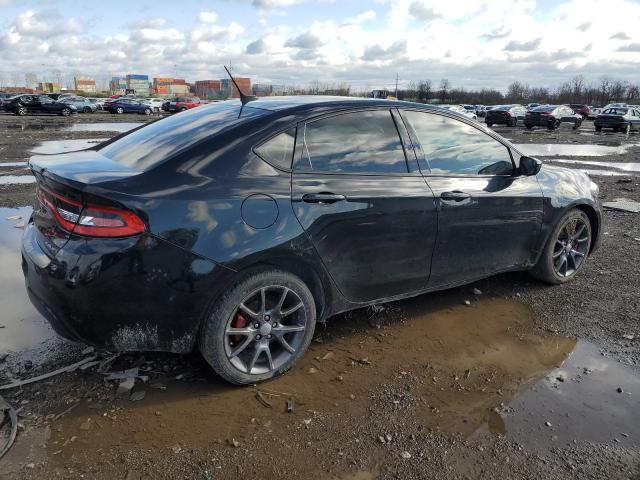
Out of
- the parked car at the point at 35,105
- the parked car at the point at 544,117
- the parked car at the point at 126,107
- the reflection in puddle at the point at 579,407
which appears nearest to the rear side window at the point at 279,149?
the reflection in puddle at the point at 579,407

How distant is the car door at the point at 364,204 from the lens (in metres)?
3.21

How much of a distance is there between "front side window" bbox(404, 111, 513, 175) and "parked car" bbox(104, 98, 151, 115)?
145 ft

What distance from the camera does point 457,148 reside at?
397cm

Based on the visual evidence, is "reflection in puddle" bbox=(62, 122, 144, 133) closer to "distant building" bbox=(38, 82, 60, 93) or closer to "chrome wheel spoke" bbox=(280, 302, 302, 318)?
"chrome wheel spoke" bbox=(280, 302, 302, 318)

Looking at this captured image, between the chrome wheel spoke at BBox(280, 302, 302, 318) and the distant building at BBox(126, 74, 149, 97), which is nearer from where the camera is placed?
the chrome wheel spoke at BBox(280, 302, 302, 318)

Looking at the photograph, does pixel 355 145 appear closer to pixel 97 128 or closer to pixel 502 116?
pixel 97 128

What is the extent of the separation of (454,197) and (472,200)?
7.7 inches

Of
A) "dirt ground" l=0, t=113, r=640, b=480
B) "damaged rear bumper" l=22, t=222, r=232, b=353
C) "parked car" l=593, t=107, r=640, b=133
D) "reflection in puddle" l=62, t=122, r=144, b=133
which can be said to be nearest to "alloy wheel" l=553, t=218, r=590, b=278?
"dirt ground" l=0, t=113, r=640, b=480

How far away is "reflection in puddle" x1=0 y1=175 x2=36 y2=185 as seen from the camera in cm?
927

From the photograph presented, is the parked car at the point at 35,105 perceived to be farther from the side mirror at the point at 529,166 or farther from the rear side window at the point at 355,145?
the side mirror at the point at 529,166

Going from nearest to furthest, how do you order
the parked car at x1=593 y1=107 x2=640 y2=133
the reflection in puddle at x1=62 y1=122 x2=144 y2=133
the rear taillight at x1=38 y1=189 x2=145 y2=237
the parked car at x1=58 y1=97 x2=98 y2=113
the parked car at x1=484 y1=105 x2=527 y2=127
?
the rear taillight at x1=38 y1=189 x2=145 y2=237
the reflection in puddle at x1=62 y1=122 x2=144 y2=133
the parked car at x1=593 y1=107 x2=640 y2=133
the parked car at x1=484 y1=105 x2=527 y2=127
the parked car at x1=58 y1=97 x2=98 y2=113

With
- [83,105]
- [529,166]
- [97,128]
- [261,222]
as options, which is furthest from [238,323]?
[83,105]

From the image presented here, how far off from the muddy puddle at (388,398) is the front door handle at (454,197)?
1.00 meters

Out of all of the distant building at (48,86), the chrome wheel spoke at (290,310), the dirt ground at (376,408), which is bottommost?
the dirt ground at (376,408)
